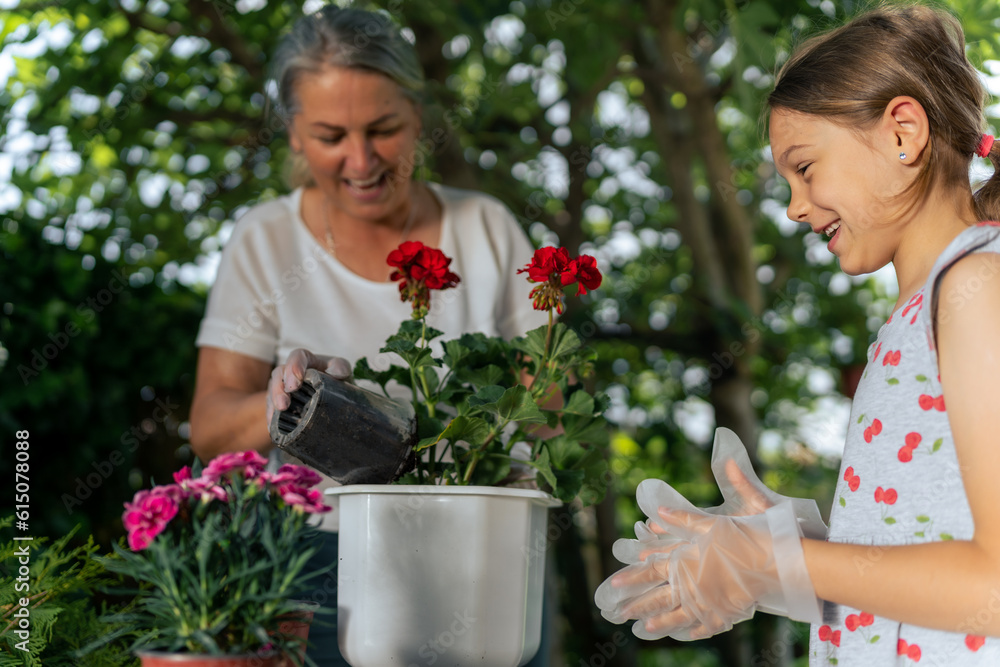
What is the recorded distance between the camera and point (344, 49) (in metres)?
1.47

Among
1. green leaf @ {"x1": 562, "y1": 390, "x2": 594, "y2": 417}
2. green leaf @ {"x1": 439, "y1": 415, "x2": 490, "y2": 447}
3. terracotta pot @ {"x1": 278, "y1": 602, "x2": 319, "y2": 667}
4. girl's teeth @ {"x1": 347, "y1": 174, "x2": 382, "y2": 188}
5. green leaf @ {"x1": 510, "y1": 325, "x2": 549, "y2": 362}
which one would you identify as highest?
girl's teeth @ {"x1": 347, "y1": 174, "x2": 382, "y2": 188}

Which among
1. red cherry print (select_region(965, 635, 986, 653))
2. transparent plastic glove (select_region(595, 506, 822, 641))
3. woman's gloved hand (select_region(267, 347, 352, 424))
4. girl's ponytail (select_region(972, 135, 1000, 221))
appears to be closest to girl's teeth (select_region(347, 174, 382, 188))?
woman's gloved hand (select_region(267, 347, 352, 424))

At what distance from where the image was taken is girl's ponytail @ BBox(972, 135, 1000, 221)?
1021 millimetres

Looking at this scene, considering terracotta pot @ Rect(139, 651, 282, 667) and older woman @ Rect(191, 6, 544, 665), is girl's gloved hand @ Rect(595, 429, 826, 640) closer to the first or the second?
terracotta pot @ Rect(139, 651, 282, 667)

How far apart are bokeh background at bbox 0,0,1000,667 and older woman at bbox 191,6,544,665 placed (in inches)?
12.6

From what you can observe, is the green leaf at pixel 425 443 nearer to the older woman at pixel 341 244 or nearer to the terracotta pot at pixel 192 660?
the terracotta pot at pixel 192 660

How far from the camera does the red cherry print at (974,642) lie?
86 centimetres

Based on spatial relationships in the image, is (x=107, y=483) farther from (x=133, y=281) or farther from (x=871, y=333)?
(x=871, y=333)

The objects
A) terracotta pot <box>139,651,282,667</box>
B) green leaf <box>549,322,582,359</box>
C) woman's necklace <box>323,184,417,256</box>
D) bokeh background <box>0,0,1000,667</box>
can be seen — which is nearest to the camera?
terracotta pot <box>139,651,282,667</box>

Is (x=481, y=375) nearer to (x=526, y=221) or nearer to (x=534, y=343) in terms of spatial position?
(x=534, y=343)

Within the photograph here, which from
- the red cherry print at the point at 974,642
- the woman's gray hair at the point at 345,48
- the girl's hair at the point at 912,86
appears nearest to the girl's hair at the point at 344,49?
the woman's gray hair at the point at 345,48

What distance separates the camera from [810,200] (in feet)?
3.41

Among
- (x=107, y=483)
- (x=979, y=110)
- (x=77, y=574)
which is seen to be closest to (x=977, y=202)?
(x=979, y=110)

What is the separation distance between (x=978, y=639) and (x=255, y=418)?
1010 mm
